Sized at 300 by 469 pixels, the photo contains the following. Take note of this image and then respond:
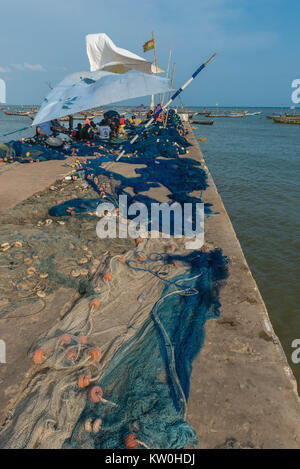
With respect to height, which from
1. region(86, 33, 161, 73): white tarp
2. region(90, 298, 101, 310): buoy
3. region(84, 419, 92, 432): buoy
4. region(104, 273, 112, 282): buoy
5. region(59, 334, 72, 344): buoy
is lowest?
region(84, 419, 92, 432): buoy

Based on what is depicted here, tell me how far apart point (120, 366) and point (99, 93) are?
6.94m

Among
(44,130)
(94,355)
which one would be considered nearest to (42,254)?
(94,355)

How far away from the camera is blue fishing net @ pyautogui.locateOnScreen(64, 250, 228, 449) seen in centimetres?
196

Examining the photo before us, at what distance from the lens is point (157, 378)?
2422 millimetres

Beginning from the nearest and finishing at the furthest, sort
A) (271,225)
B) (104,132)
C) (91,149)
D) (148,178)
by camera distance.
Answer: (271,225)
(148,178)
(91,149)
(104,132)

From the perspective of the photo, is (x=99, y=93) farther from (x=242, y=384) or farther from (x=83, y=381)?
(x=242, y=384)

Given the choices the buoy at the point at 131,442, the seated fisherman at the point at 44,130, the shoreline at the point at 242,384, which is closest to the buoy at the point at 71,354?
the buoy at the point at 131,442

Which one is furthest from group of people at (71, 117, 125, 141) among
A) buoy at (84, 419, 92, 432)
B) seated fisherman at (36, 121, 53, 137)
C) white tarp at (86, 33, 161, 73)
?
buoy at (84, 419, 92, 432)

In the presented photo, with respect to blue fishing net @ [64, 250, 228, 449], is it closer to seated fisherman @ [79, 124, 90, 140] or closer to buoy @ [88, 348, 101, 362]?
buoy @ [88, 348, 101, 362]

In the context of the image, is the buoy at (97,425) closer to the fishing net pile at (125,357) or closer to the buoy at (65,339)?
the fishing net pile at (125,357)

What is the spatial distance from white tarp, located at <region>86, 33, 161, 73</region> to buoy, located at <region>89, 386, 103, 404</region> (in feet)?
44.0

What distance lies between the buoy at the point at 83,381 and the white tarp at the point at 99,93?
6198 millimetres

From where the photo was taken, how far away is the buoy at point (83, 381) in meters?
2.31
